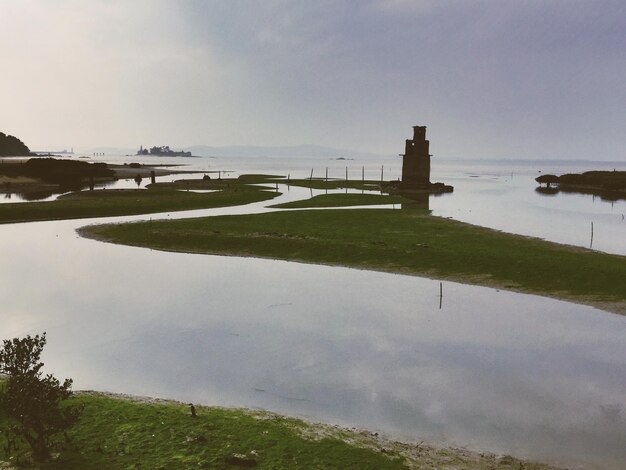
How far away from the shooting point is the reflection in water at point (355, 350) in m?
12.1

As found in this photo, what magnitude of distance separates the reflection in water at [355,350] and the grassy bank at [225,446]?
0.98 metres

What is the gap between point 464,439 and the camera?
1098cm

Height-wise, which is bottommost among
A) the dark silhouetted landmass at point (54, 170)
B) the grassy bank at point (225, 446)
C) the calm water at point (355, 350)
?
the calm water at point (355, 350)

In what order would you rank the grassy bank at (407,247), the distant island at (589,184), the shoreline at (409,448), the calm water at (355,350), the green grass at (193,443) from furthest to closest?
the distant island at (589,184), the grassy bank at (407,247), the calm water at (355,350), the shoreline at (409,448), the green grass at (193,443)

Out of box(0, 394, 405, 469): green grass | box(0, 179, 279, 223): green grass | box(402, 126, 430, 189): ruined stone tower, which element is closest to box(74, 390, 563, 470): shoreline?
box(0, 394, 405, 469): green grass

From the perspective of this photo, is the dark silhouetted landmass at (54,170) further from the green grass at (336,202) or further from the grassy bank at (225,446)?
the grassy bank at (225,446)

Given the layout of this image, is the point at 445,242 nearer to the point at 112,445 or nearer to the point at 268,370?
the point at 268,370

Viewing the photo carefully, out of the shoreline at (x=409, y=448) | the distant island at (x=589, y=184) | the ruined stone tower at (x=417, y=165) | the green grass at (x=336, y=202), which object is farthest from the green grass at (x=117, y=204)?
the distant island at (x=589, y=184)

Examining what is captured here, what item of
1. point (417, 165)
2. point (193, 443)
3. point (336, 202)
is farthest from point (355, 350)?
point (417, 165)

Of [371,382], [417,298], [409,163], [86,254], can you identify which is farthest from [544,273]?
[409,163]

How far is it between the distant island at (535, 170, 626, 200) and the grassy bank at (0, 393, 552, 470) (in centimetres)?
11598

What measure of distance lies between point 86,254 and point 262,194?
1787 inches

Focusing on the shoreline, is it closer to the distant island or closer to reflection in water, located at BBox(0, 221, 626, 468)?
reflection in water, located at BBox(0, 221, 626, 468)

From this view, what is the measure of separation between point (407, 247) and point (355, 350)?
17.6 m
